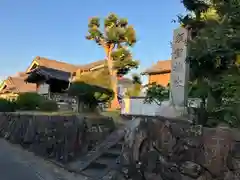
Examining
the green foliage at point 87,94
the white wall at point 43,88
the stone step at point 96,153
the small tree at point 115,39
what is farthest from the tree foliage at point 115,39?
the stone step at point 96,153

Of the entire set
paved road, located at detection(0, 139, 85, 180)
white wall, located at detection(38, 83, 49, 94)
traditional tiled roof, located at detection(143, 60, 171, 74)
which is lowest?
paved road, located at detection(0, 139, 85, 180)

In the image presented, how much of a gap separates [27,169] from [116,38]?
19.8 meters

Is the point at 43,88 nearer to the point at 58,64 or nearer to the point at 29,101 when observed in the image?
the point at 58,64

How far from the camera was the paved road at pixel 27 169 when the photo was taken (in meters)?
7.68

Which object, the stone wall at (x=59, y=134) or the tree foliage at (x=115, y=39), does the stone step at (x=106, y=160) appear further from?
the tree foliage at (x=115, y=39)

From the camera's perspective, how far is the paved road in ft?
25.2

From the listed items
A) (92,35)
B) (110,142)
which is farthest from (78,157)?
(92,35)

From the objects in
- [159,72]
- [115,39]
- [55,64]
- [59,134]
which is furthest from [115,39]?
[59,134]

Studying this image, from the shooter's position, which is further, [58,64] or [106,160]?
[58,64]

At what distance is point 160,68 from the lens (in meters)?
29.4

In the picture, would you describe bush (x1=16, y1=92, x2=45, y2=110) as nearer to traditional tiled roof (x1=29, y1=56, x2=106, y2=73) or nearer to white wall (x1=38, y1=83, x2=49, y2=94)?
white wall (x1=38, y1=83, x2=49, y2=94)

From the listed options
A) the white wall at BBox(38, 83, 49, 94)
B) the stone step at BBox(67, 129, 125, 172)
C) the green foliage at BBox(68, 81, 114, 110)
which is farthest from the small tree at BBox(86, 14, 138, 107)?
the stone step at BBox(67, 129, 125, 172)

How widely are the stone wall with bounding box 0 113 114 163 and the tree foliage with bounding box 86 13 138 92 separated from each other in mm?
14280

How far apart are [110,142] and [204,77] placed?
348cm
